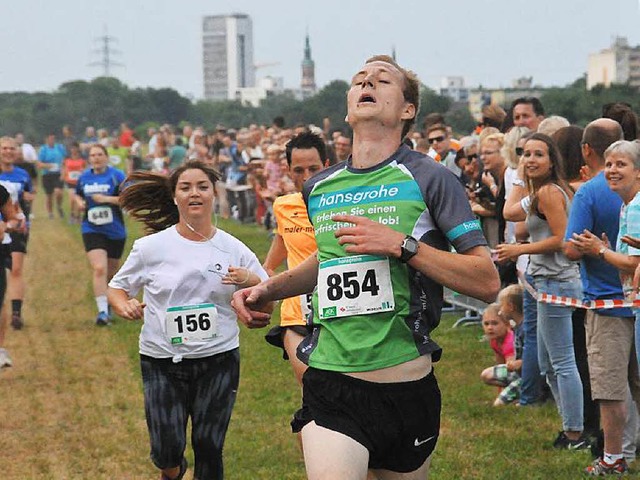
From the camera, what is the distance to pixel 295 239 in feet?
26.8

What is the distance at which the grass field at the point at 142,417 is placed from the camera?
9031 millimetres

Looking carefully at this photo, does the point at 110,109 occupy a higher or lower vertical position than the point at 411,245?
lower

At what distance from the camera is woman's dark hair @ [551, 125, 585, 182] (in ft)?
30.1

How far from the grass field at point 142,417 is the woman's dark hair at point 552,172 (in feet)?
5.50

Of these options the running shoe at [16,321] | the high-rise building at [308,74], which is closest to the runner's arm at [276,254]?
the running shoe at [16,321]

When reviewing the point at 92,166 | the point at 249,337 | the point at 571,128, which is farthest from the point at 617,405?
the point at 92,166

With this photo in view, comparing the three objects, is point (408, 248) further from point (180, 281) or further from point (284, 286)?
point (180, 281)

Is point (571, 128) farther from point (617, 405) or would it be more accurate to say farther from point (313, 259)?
point (313, 259)

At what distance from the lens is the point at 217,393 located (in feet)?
24.6

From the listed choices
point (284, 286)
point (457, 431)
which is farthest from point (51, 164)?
point (284, 286)

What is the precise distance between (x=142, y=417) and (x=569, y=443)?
142 inches

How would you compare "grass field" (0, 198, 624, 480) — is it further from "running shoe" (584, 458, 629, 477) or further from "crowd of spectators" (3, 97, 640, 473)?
"crowd of spectators" (3, 97, 640, 473)

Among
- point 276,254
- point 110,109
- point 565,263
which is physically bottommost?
point 110,109

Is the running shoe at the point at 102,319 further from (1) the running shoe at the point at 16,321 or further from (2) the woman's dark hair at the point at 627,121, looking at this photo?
(2) the woman's dark hair at the point at 627,121
